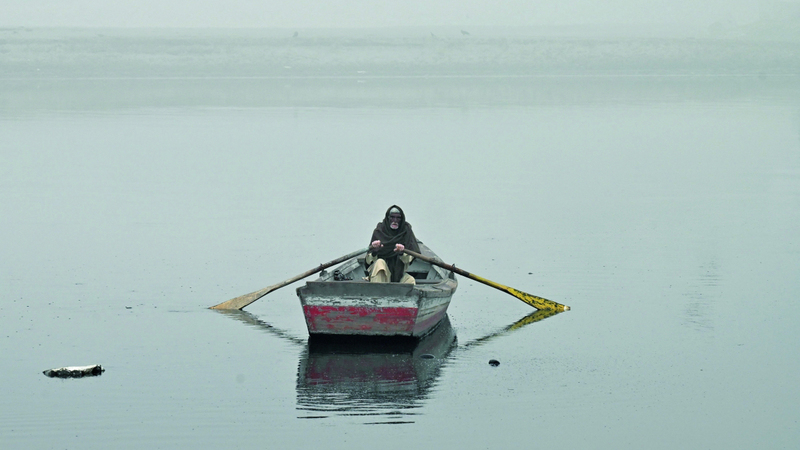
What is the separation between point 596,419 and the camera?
41.5ft

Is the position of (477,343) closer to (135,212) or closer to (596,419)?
(596,419)

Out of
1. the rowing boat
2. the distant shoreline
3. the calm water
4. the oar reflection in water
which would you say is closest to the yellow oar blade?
the oar reflection in water

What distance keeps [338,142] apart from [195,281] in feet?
90.9

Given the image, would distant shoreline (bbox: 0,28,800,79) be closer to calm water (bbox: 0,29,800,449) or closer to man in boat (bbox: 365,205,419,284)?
calm water (bbox: 0,29,800,449)

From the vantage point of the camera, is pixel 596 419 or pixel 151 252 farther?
pixel 151 252

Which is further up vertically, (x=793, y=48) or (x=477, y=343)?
(x=793, y=48)

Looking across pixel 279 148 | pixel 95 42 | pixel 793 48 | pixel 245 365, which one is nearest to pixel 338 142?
pixel 279 148

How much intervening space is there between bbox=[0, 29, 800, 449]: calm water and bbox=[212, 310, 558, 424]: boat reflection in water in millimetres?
50

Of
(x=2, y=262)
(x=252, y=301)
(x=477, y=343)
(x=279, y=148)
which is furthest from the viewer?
(x=279, y=148)

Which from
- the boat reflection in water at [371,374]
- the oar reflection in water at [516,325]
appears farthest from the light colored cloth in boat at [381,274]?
the oar reflection in water at [516,325]

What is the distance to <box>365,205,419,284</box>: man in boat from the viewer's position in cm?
1596

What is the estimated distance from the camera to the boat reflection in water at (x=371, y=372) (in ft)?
42.4

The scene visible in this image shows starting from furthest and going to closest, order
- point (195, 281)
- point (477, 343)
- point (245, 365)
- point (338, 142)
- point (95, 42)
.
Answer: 1. point (95, 42)
2. point (338, 142)
3. point (195, 281)
4. point (477, 343)
5. point (245, 365)

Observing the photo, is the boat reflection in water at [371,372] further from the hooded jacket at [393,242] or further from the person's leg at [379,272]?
the hooded jacket at [393,242]
